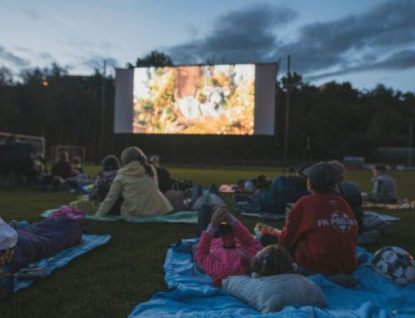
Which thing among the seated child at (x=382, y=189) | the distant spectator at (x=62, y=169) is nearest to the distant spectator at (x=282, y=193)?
the seated child at (x=382, y=189)

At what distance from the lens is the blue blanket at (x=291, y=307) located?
96.1 inches

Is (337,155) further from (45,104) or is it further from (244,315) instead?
(244,315)

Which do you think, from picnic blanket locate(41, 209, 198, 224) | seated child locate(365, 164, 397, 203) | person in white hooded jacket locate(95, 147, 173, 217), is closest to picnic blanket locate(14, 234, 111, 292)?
picnic blanket locate(41, 209, 198, 224)

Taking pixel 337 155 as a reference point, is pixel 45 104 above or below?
above

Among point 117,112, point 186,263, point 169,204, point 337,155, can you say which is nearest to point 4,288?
point 186,263

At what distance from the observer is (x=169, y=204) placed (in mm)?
6484

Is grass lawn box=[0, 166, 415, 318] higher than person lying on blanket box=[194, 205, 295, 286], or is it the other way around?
person lying on blanket box=[194, 205, 295, 286]

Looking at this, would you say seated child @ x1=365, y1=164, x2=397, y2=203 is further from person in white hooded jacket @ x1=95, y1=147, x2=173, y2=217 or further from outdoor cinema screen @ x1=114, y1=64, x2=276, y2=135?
outdoor cinema screen @ x1=114, y1=64, x2=276, y2=135

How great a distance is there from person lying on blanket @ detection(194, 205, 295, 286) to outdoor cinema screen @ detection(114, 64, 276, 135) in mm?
14387

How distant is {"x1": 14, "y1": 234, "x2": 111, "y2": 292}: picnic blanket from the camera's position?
3.06 metres

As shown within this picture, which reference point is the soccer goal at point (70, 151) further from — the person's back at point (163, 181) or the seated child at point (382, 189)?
the seated child at point (382, 189)

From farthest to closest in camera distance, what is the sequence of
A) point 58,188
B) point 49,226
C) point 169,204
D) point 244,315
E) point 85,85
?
point 85,85 < point 58,188 < point 169,204 < point 49,226 < point 244,315

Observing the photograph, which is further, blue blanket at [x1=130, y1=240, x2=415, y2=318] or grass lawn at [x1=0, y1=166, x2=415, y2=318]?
grass lawn at [x1=0, y1=166, x2=415, y2=318]

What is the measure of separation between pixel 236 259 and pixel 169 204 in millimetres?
3526
